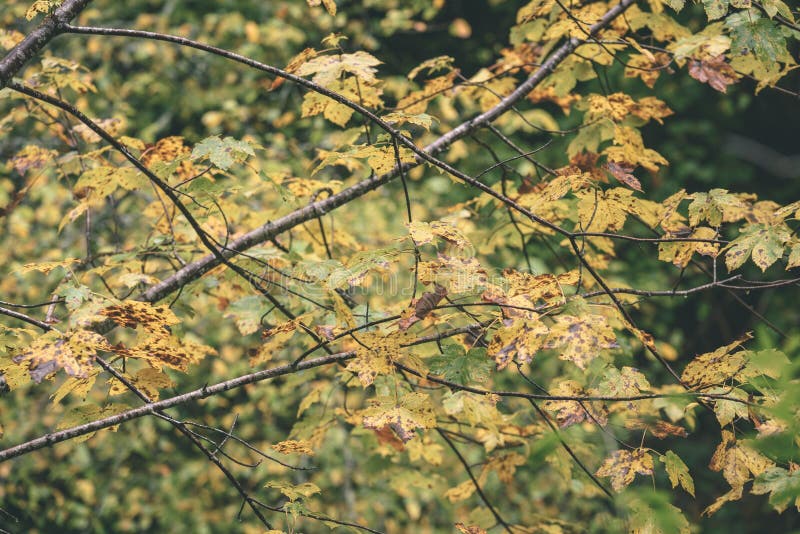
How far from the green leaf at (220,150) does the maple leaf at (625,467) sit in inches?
33.5

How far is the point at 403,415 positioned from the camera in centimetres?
109

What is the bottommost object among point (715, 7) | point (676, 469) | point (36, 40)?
point (676, 469)

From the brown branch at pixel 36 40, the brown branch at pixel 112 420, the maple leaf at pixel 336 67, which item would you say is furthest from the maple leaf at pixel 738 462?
the brown branch at pixel 36 40

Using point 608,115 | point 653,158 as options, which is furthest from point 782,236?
point 608,115

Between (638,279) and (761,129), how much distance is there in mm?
1582

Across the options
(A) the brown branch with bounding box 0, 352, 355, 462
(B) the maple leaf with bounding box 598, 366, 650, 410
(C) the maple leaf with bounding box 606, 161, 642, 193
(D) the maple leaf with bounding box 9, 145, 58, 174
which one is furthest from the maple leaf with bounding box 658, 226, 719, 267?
(D) the maple leaf with bounding box 9, 145, 58, 174

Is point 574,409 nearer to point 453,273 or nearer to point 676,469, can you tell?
point 676,469

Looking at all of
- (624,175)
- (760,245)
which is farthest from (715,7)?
(760,245)

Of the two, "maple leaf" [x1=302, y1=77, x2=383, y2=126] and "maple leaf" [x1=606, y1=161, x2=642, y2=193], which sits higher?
"maple leaf" [x1=302, y1=77, x2=383, y2=126]

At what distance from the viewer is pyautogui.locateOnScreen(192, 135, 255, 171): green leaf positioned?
3.71 ft

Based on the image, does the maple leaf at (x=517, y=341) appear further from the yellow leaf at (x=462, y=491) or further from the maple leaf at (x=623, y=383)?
the yellow leaf at (x=462, y=491)

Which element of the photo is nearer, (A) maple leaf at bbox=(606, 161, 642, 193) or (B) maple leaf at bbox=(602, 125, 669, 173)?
(A) maple leaf at bbox=(606, 161, 642, 193)

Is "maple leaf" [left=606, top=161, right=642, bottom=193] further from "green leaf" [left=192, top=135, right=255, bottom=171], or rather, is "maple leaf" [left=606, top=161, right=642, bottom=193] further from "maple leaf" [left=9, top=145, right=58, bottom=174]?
"maple leaf" [left=9, top=145, right=58, bottom=174]

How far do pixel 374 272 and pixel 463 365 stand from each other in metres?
0.41
